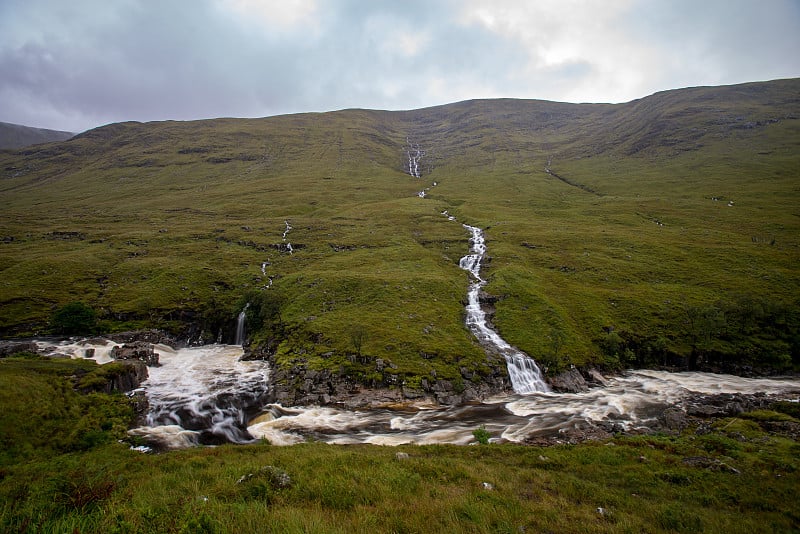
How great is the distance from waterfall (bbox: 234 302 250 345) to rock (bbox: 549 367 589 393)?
4213 centimetres

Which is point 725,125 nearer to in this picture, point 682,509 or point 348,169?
point 348,169

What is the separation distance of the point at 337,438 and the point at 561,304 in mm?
40389

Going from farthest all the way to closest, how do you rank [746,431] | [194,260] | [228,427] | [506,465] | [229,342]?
[194,260] → [229,342] → [228,427] → [746,431] → [506,465]

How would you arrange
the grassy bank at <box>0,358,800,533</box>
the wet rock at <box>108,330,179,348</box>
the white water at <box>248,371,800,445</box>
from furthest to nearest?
the wet rock at <box>108,330,179,348</box> → the white water at <box>248,371,800,445</box> → the grassy bank at <box>0,358,800,533</box>

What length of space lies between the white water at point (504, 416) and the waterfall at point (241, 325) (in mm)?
23460

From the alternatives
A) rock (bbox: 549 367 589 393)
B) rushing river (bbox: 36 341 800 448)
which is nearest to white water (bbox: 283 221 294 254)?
rushing river (bbox: 36 341 800 448)

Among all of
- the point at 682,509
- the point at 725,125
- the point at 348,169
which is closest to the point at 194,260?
the point at 682,509

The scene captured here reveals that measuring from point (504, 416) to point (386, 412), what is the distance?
10485 mm

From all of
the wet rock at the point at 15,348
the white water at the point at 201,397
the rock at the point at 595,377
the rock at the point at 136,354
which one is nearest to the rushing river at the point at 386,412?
the white water at the point at 201,397

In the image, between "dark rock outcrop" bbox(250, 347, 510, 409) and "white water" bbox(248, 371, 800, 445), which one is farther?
"dark rock outcrop" bbox(250, 347, 510, 409)

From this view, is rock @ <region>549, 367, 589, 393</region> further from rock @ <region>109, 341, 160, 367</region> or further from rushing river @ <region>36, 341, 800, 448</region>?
rock @ <region>109, 341, 160, 367</region>

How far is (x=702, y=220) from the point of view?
9575 centimetres

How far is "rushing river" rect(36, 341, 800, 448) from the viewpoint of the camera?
27766mm

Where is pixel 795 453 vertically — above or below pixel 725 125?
below
